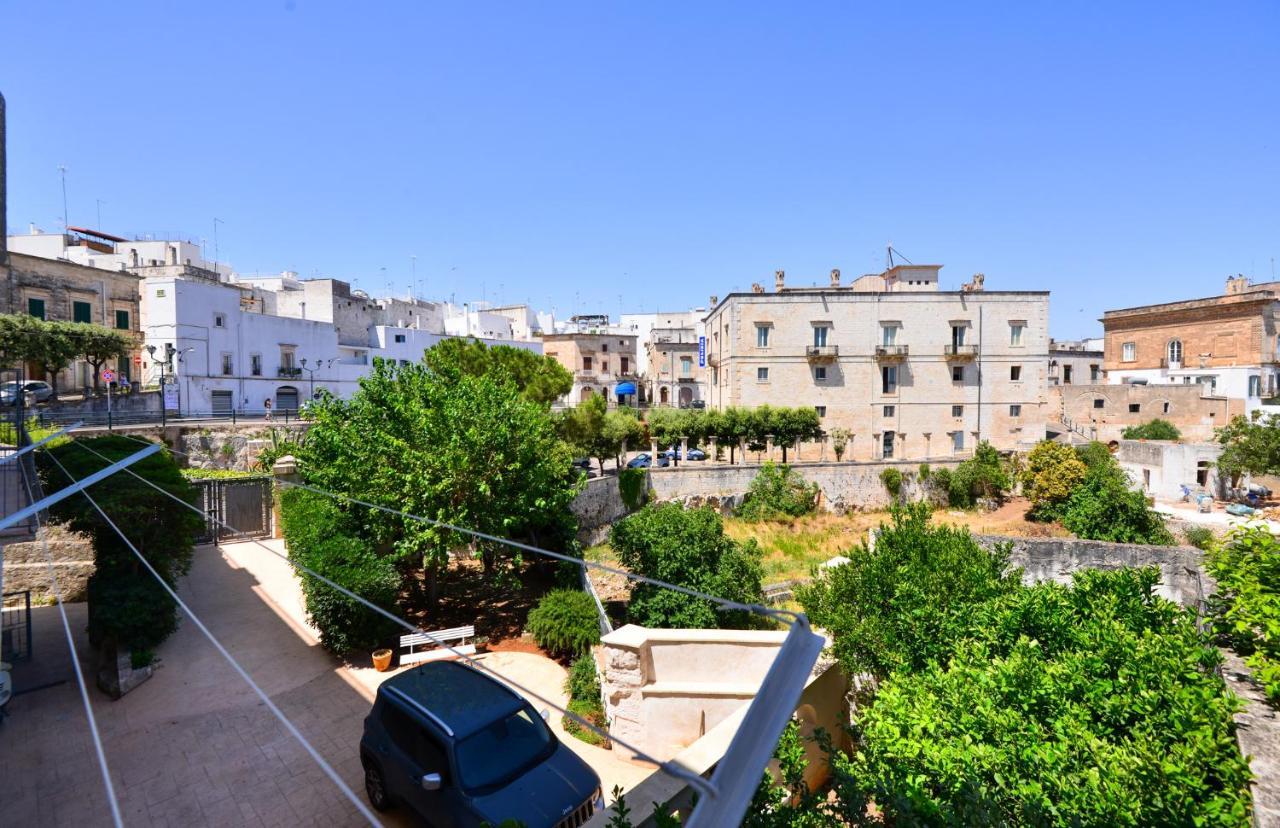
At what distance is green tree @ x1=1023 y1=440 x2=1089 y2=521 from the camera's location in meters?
26.0

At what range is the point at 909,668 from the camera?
7.96m

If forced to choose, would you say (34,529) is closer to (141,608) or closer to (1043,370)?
(141,608)

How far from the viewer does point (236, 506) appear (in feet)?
63.6

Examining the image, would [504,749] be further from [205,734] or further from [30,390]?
[30,390]

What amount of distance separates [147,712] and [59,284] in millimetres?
29955

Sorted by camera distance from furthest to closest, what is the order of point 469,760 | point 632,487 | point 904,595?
1. point 632,487
2. point 904,595
3. point 469,760

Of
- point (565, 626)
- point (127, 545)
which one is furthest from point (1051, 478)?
point (127, 545)

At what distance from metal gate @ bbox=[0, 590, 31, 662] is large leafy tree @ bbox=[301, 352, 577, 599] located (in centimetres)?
544

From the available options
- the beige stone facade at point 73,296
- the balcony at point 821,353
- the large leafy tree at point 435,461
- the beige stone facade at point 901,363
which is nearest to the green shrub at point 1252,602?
the large leafy tree at point 435,461

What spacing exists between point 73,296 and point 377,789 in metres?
34.6

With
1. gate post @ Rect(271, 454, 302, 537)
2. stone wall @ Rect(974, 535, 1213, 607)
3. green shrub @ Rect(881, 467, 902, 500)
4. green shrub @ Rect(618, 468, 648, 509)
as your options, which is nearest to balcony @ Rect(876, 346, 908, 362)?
green shrub @ Rect(881, 467, 902, 500)

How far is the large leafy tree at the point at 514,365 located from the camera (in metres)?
26.5

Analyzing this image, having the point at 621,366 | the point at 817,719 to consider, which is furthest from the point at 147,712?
the point at 621,366

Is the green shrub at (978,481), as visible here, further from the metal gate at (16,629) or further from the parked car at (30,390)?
the parked car at (30,390)
